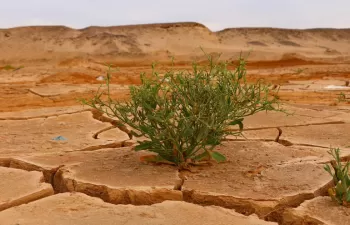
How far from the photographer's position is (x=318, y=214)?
Result: 200 cm

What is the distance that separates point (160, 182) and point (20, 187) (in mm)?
665

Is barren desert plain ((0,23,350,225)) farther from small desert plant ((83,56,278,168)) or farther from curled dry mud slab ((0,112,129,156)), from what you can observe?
small desert plant ((83,56,278,168))

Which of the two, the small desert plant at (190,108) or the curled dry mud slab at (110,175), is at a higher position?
the small desert plant at (190,108)

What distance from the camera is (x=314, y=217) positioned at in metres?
1.97

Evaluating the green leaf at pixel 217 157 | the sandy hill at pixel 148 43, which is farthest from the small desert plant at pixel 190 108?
the sandy hill at pixel 148 43

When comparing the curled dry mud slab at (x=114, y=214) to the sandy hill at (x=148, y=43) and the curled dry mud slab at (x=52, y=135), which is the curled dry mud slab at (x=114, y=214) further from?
the sandy hill at (x=148, y=43)

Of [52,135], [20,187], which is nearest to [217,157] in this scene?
[20,187]

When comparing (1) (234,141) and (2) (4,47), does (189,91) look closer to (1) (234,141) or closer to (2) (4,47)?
(1) (234,141)

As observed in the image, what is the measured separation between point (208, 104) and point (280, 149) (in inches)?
30.6

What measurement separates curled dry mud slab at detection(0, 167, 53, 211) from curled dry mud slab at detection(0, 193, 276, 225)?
0.25 feet

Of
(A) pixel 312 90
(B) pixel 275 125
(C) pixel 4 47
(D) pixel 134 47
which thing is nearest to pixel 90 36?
(D) pixel 134 47

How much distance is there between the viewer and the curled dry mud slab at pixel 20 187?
219 cm

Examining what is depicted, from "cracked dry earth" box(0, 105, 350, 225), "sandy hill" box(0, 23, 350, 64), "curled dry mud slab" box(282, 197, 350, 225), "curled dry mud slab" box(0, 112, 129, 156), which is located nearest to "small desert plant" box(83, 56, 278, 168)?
"cracked dry earth" box(0, 105, 350, 225)

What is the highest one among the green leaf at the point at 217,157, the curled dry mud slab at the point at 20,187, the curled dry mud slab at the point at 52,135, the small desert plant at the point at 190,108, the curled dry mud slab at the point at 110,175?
Result: the small desert plant at the point at 190,108
